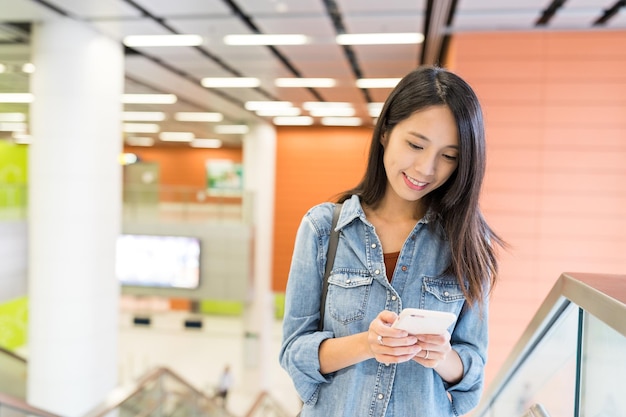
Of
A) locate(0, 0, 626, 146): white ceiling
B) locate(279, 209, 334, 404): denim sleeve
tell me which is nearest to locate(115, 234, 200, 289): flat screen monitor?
locate(0, 0, 626, 146): white ceiling

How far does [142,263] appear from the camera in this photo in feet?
43.6

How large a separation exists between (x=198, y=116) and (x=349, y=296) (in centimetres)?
1222

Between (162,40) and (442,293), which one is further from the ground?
(162,40)

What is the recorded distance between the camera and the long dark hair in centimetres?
123

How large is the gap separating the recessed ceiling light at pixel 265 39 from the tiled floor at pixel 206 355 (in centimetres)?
888

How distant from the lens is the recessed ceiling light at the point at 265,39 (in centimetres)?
615

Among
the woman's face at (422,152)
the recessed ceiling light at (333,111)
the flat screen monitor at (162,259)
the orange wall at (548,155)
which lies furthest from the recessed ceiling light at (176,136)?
the woman's face at (422,152)

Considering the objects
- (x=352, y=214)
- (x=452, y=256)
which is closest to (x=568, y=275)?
(x=452, y=256)

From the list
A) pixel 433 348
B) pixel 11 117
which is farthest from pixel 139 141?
pixel 433 348

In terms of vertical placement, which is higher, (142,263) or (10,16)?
(10,16)

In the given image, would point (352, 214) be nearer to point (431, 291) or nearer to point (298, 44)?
point (431, 291)

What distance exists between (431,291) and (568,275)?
1.71 ft

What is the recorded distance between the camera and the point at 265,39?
247 inches

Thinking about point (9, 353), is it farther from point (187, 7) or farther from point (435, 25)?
point (435, 25)
